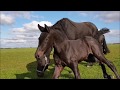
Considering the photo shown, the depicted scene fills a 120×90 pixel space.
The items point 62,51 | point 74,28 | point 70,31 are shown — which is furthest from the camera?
point 74,28

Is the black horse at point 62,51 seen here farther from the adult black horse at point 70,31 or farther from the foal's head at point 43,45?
the adult black horse at point 70,31

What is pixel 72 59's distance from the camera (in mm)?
Result: 5871

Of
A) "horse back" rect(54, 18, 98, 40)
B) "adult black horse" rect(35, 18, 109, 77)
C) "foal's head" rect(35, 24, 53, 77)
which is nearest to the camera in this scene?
"foal's head" rect(35, 24, 53, 77)

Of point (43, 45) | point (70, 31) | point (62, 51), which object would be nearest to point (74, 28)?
point (70, 31)

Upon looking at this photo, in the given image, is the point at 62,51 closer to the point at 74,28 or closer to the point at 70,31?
the point at 70,31

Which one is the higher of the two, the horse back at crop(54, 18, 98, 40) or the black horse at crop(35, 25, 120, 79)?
the horse back at crop(54, 18, 98, 40)

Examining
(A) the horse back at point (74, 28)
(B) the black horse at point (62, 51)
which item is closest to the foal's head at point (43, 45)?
(B) the black horse at point (62, 51)

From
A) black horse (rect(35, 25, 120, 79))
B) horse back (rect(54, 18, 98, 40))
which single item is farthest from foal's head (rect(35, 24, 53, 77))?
horse back (rect(54, 18, 98, 40))

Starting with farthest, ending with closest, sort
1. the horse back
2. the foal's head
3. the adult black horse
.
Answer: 1. the horse back
2. the adult black horse
3. the foal's head

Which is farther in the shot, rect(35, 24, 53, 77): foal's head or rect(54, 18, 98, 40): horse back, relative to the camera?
rect(54, 18, 98, 40): horse back

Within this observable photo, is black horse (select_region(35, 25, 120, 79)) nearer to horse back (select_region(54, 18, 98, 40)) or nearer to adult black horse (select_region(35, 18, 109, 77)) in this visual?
adult black horse (select_region(35, 18, 109, 77))
